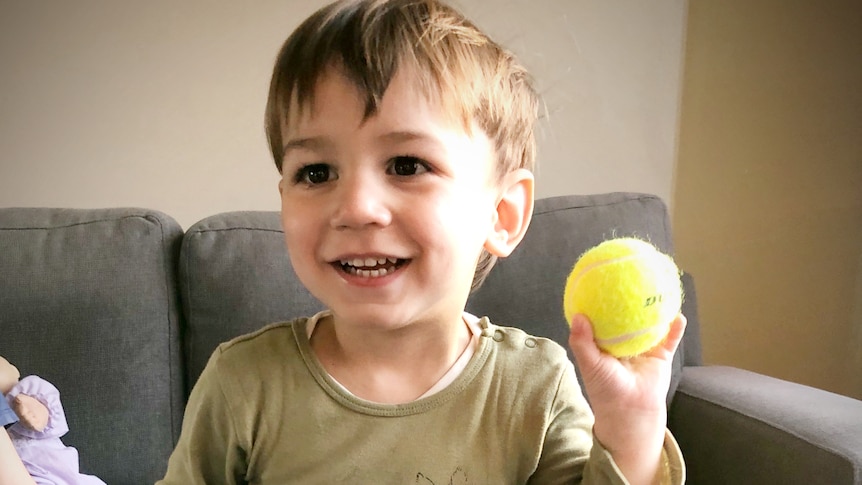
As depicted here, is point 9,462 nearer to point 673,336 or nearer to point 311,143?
point 311,143

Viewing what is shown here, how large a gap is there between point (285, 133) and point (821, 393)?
3.88 ft

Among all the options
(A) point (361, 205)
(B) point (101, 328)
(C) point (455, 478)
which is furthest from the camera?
(B) point (101, 328)

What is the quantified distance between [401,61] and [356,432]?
467 mm

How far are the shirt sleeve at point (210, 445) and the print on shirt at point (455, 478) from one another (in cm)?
23

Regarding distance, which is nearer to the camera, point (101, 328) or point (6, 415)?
point (6, 415)

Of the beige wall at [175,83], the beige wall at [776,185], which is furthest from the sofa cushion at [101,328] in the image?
the beige wall at [776,185]

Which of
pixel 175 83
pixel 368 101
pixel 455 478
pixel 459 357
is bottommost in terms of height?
pixel 455 478

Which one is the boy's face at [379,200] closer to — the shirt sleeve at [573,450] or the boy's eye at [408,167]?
the boy's eye at [408,167]

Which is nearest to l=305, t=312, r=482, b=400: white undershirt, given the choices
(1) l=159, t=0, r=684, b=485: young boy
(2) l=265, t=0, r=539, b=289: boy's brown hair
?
(1) l=159, t=0, r=684, b=485: young boy

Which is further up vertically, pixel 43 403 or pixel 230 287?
pixel 230 287

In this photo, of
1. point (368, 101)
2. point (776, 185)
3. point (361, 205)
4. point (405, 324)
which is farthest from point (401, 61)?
point (776, 185)

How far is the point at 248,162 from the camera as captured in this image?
1.76 m

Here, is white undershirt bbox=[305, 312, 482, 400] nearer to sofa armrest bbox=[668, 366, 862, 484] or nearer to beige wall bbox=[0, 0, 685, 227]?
sofa armrest bbox=[668, 366, 862, 484]

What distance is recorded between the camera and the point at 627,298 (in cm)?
74
